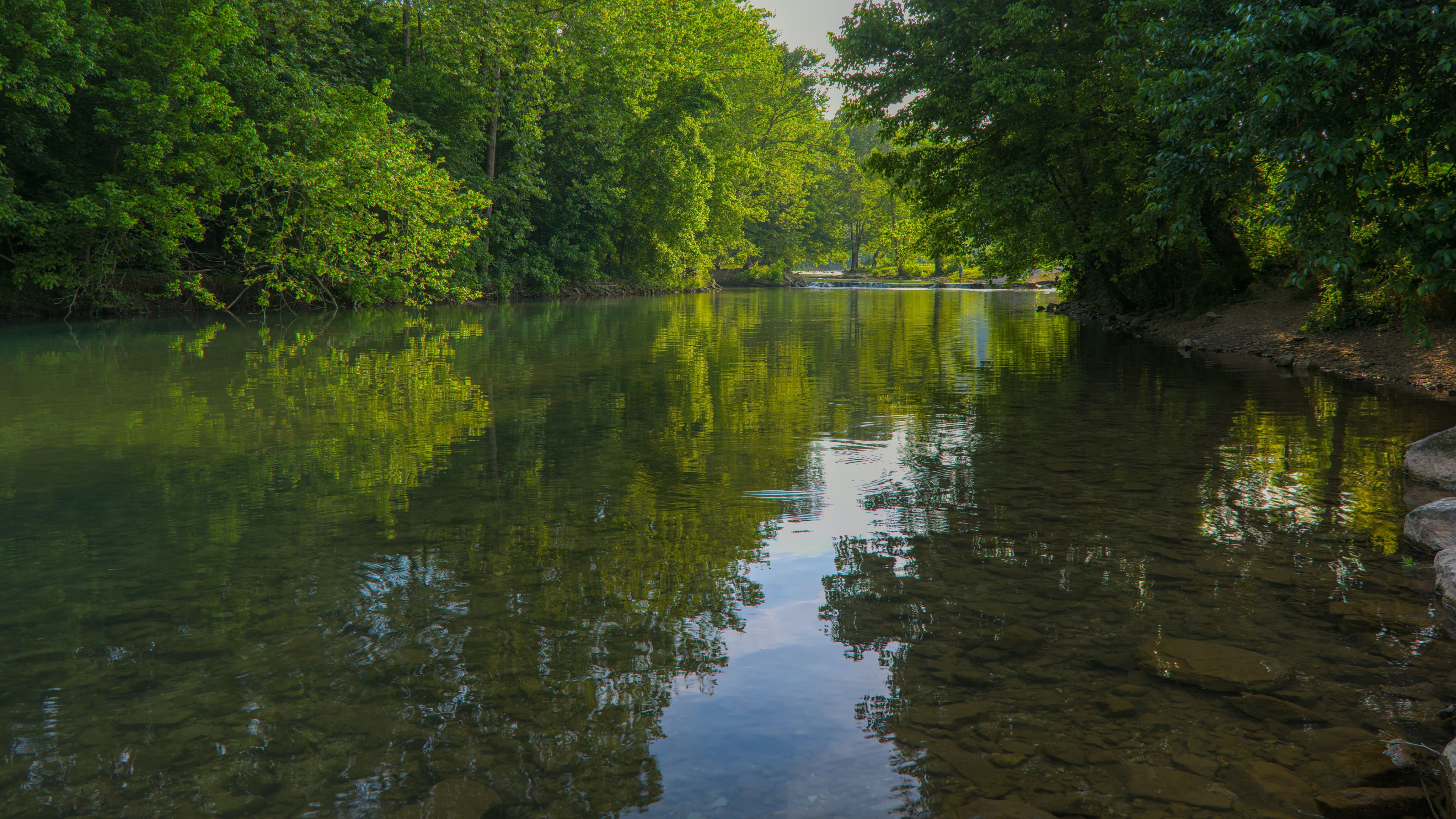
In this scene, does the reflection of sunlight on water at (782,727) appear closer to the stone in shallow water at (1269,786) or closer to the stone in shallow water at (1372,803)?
the stone in shallow water at (1269,786)

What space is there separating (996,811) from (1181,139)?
11.2 m

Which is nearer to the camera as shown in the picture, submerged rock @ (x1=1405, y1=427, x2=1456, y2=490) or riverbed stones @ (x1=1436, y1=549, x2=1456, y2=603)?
riverbed stones @ (x1=1436, y1=549, x2=1456, y2=603)

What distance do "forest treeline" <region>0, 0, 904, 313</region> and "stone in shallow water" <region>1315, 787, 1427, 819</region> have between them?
81.8 feet

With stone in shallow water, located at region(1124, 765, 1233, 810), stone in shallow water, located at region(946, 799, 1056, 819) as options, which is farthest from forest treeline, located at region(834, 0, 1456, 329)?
stone in shallow water, located at region(946, 799, 1056, 819)

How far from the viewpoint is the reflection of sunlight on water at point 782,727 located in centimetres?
296

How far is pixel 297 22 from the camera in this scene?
27.7 metres

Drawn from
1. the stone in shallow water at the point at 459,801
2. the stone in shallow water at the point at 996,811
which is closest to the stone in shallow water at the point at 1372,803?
the stone in shallow water at the point at 996,811

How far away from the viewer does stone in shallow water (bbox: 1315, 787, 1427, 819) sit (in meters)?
2.85

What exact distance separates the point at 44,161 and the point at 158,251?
3173 millimetres

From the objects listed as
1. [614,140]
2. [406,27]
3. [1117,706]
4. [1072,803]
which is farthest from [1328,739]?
[614,140]

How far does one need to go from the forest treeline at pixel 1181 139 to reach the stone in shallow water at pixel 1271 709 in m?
6.83

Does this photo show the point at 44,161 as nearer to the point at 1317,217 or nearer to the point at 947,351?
the point at 947,351

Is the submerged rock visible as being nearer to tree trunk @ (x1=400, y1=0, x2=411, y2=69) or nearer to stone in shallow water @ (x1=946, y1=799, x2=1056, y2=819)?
stone in shallow water @ (x1=946, y1=799, x2=1056, y2=819)

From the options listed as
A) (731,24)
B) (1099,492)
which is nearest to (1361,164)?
(1099,492)
